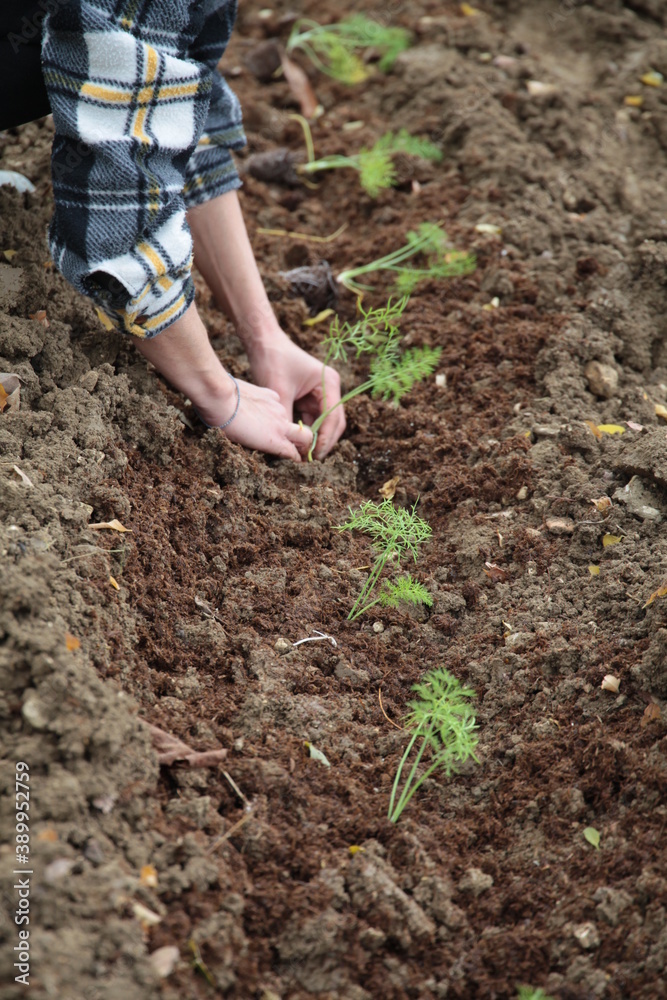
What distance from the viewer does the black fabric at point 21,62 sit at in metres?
1.69

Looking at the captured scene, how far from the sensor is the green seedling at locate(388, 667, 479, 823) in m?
1.69

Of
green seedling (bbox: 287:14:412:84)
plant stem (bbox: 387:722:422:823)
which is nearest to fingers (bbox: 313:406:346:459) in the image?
plant stem (bbox: 387:722:422:823)

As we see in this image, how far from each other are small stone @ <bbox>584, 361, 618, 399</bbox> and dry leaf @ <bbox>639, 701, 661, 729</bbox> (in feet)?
3.53

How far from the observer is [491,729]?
5.94 ft

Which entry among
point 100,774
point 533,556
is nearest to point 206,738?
point 100,774

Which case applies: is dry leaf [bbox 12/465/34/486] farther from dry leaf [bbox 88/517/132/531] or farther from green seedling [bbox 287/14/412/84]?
green seedling [bbox 287/14/412/84]

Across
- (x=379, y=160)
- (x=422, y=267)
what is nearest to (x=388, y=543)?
(x=422, y=267)

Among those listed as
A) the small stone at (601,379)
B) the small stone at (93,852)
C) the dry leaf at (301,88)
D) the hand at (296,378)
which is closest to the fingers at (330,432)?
the hand at (296,378)

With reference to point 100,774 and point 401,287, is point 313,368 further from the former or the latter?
point 100,774

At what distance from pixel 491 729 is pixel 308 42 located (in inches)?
135

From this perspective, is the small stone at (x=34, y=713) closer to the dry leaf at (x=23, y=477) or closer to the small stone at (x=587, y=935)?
the dry leaf at (x=23, y=477)

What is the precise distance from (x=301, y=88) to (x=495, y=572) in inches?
106

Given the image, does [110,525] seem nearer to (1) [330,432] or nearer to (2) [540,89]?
(1) [330,432]

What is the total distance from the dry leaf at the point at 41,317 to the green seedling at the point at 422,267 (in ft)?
3.71
